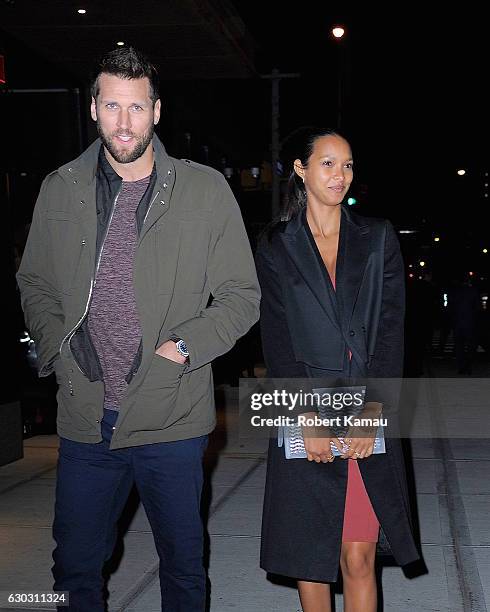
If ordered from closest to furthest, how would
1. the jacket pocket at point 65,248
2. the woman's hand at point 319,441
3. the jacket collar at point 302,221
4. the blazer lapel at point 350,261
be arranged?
1. the jacket pocket at point 65,248
2. the woman's hand at point 319,441
3. the blazer lapel at point 350,261
4. the jacket collar at point 302,221

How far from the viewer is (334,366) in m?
3.73

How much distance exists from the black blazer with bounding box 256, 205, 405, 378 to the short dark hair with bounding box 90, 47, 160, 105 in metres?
0.84

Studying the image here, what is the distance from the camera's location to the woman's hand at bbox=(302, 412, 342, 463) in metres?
3.70

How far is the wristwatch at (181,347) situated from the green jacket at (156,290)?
0.02 metres

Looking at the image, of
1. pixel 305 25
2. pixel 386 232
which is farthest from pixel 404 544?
pixel 305 25

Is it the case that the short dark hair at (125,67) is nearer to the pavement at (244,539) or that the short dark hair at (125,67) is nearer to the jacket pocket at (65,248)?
the jacket pocket at (65,248)

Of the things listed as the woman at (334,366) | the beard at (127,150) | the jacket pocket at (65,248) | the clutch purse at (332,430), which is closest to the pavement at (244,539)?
the woman at (334,366)

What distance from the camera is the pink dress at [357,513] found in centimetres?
383

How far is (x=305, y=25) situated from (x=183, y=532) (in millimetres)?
30861

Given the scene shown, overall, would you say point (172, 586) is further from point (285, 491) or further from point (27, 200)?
point (27, 200)

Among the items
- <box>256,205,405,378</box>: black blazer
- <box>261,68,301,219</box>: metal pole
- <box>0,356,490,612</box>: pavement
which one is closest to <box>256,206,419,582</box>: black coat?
<box>256,205,405,378</box>: black blazer

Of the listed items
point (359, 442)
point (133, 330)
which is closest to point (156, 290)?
point (133, 330)

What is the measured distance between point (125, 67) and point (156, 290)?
2.53 feet

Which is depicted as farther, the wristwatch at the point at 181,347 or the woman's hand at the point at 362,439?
the woman's hand at the point at 362,439
